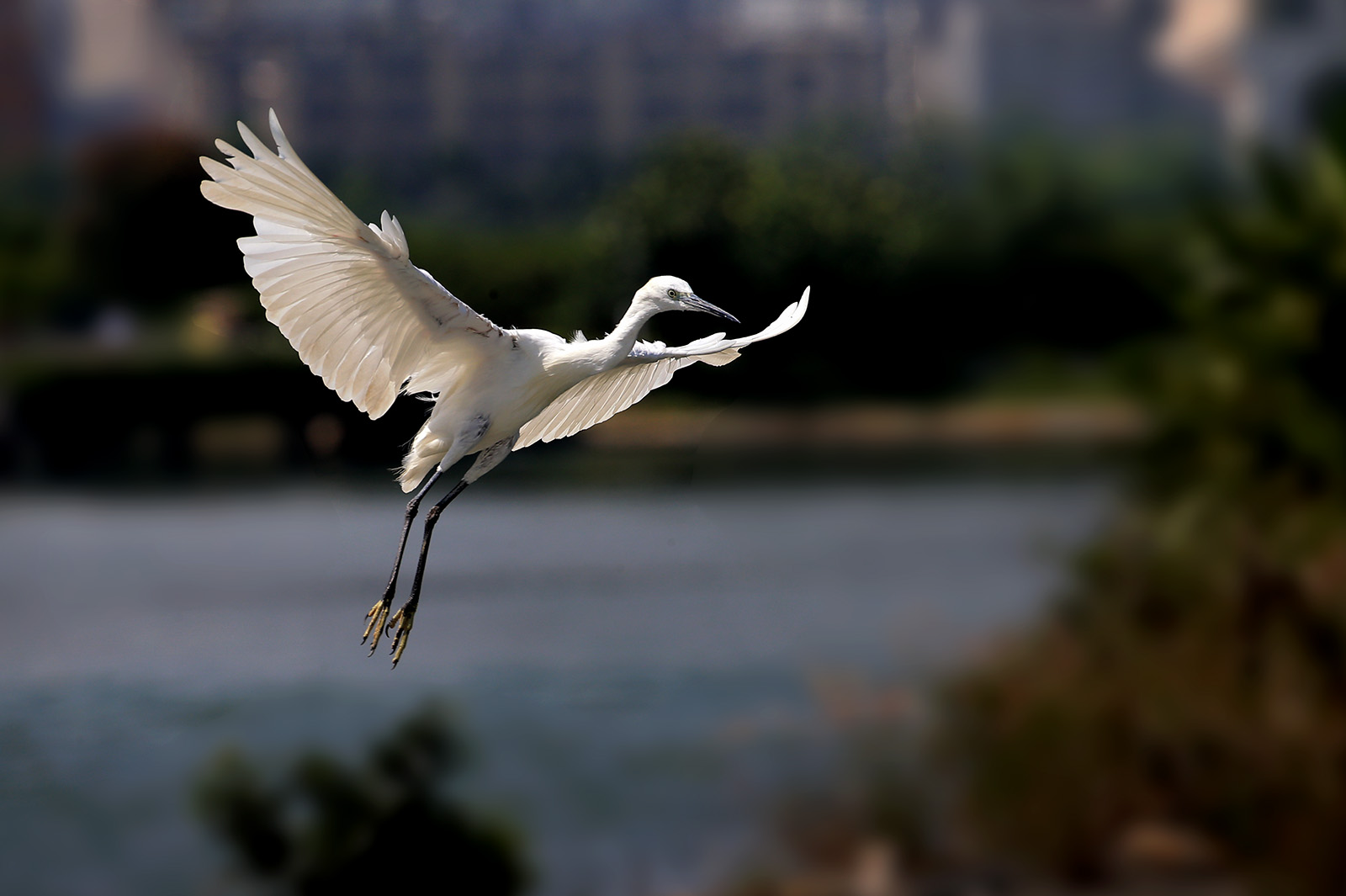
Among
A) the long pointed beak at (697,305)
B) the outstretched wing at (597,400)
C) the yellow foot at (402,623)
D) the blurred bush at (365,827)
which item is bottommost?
the blurred bush at (365,827)

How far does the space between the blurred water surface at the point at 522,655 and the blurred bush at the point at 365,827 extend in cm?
55

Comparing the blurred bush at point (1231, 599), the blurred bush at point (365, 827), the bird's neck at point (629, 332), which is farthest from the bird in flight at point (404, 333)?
the blurred bush at point (1231, 599)

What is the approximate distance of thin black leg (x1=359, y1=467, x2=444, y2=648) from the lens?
1224 mm

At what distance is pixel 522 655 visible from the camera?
31.9 ft

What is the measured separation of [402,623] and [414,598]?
23 mm

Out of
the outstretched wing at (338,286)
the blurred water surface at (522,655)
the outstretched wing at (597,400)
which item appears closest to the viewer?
the outstretched wing at (338,286)

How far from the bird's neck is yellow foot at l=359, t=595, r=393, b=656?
0.29 m

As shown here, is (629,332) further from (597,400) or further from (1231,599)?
(1231,599)

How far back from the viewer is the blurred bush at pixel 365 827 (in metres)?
4.95

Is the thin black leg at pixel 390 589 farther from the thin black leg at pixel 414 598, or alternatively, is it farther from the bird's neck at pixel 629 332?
the bird's neck at pixel 629 332

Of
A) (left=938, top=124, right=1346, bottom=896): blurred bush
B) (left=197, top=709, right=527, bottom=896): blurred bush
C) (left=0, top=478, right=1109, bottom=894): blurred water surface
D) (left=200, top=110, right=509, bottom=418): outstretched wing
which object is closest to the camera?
(left=200, top=110, right=509, bottom=418): outstretched wing

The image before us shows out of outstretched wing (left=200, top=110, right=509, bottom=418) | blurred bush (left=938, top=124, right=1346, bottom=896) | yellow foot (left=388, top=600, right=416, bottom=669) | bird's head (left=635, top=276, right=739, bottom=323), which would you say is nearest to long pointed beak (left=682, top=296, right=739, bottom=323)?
bird's head (left=635, top=276, right=739, bottom=323)

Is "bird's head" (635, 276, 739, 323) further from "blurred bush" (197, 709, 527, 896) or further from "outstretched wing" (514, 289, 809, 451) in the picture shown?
"blurred bush" (197, 709, 527, 896)

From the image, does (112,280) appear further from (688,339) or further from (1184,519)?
(1184,519)
